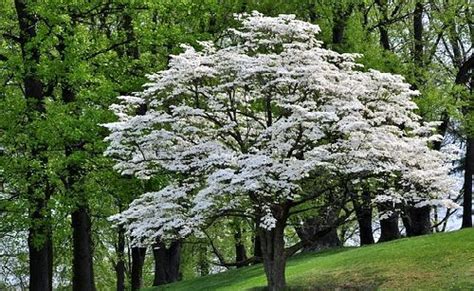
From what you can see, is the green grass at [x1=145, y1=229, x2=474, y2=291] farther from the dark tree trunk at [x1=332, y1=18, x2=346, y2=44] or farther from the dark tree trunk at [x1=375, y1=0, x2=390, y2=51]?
the dark tree trunk at [x1=375, y1=0, x2=390, y2=51]

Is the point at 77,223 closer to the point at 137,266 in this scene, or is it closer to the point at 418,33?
the point at 137,266

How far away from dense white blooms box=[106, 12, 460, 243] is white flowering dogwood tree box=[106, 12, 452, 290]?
0.9 inches

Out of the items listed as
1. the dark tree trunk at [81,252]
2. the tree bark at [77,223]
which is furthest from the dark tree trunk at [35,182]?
the dark tree trunk at [81,252]

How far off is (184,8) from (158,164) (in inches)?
276

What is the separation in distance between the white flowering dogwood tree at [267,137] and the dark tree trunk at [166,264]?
11.1 meters

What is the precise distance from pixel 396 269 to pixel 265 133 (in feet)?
14.5

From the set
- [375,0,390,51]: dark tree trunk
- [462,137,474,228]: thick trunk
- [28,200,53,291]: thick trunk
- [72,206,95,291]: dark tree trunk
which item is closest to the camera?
[28,200,53,291]: thick trunk

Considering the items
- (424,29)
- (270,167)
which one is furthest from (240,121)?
(424,29)

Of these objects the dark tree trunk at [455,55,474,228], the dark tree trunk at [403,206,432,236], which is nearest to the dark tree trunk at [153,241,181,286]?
the dark tree trunk at [403,206,432,236]

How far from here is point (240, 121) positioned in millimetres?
12492

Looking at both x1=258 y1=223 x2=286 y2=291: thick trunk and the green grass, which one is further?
x1=258 y1=223 x2=286 y2=291: thick trunk

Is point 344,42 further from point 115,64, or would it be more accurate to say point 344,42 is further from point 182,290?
point 182,290

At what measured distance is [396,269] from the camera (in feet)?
41.1

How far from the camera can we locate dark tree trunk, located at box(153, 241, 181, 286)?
22734 millimetres
